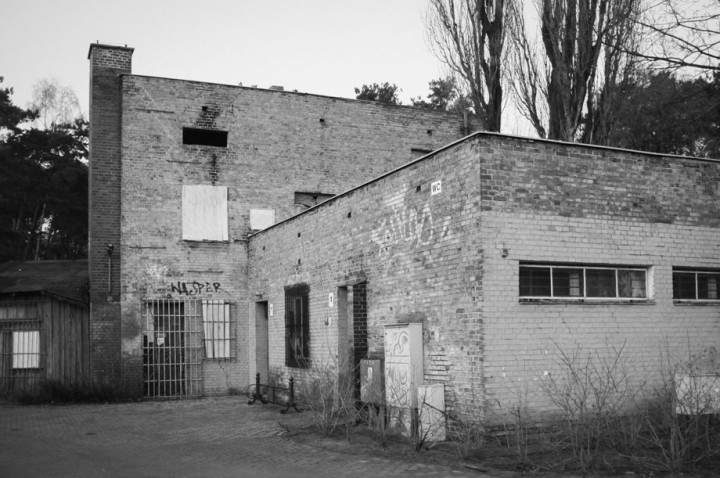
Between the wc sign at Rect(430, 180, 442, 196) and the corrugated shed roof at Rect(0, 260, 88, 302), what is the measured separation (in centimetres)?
1161

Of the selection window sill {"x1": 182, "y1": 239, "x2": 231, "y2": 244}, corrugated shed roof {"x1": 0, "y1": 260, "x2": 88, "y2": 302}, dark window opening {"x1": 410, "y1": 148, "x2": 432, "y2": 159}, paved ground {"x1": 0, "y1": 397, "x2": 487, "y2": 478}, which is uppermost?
dark window opening {"x1": 410, "y1": 148, "x2": 432, "y2": 159}

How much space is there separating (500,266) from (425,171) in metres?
2.24

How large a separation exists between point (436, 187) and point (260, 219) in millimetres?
9853

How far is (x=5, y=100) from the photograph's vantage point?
1412 inches

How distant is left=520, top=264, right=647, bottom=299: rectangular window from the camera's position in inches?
411

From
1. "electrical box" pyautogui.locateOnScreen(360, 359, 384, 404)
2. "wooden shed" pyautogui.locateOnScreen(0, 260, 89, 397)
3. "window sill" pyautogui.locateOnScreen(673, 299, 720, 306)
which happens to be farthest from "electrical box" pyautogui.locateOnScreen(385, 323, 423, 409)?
"wooden shed" pyautogui.locateOnScreen(0, 260, 89, 397)

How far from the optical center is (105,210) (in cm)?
1883

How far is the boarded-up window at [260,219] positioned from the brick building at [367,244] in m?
0.06

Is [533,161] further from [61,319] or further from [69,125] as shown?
[69,125]

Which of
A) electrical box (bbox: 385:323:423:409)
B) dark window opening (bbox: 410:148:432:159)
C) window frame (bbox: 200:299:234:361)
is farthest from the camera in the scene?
dark window opening (bbox: 410:148:432:159)

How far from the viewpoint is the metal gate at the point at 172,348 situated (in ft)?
61.9

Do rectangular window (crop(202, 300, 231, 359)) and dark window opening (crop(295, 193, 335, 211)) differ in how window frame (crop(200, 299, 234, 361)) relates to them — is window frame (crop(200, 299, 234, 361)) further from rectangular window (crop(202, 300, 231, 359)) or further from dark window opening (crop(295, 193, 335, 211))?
dark window opening (crop(295, 193, 335, 211))

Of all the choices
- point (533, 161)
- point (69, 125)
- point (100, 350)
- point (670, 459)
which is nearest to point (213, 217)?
point (100, 350)

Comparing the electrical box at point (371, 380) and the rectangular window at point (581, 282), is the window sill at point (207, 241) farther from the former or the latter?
the rectangular window at point (581, 282)
